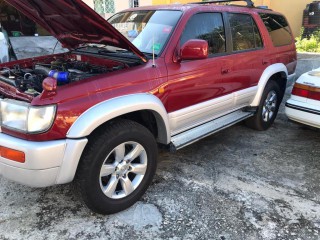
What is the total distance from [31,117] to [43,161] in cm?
33

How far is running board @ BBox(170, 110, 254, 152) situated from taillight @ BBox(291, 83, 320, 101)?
69cm

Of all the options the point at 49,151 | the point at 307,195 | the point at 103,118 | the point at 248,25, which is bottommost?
the point at 307,195

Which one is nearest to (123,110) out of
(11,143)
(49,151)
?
(49,151)

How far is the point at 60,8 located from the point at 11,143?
127cm

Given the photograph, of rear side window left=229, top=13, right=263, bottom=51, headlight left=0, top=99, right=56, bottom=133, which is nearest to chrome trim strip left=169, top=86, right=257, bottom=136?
rear side window left=229, top=13, right=263, bottom=51

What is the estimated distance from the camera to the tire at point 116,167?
260 cm

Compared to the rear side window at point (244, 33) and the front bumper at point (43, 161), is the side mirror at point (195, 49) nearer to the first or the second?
the rear side window at point (244, 33)

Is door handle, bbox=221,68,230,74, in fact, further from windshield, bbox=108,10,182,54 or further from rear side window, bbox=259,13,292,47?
rear side window, bbox=259,13,292,47

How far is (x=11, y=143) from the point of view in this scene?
240cm

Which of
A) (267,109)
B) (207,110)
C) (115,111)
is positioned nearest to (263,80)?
(267,109)

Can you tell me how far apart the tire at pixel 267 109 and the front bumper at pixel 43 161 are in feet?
10.0

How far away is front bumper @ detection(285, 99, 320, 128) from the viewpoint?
13.0 ft

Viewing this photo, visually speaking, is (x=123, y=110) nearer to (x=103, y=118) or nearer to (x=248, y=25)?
(x=103, y=118)

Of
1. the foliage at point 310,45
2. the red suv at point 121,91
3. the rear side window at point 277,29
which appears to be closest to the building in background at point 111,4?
the foliage at point 310,45
